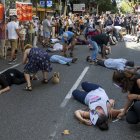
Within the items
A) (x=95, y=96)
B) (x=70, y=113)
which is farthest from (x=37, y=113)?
(x=95, y=96)

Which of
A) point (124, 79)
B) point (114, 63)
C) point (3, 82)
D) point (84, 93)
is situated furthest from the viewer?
point (114, 63)

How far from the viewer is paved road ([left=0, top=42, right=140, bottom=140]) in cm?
678

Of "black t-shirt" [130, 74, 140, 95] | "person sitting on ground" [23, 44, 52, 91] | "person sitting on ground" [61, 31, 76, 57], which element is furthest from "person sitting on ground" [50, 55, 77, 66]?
"black t-shirt" [130, 74, 140, 95]

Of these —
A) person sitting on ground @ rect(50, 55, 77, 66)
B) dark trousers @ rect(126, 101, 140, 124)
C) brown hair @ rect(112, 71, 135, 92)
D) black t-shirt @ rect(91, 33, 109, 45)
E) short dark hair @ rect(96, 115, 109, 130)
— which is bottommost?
person sitting on ground @ rect(50, 55, 77, 66)

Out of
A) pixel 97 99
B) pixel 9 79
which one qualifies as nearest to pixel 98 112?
pixel 97 99

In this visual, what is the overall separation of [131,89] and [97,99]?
3.19ft

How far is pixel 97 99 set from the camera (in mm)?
7570

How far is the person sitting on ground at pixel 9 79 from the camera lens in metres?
10.1

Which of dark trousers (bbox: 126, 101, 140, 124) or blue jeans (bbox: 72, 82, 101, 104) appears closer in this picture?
dark trousers (bbox: 126, 101, 140, 124)

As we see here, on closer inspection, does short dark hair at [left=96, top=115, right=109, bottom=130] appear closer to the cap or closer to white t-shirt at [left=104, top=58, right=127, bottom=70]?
the cap

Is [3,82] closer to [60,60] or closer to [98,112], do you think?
[98,112]

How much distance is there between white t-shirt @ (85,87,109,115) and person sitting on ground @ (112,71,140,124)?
0.43 m

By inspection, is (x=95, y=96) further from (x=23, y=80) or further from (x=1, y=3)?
(x=1, y=3)

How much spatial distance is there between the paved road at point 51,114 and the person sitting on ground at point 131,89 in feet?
0.93
